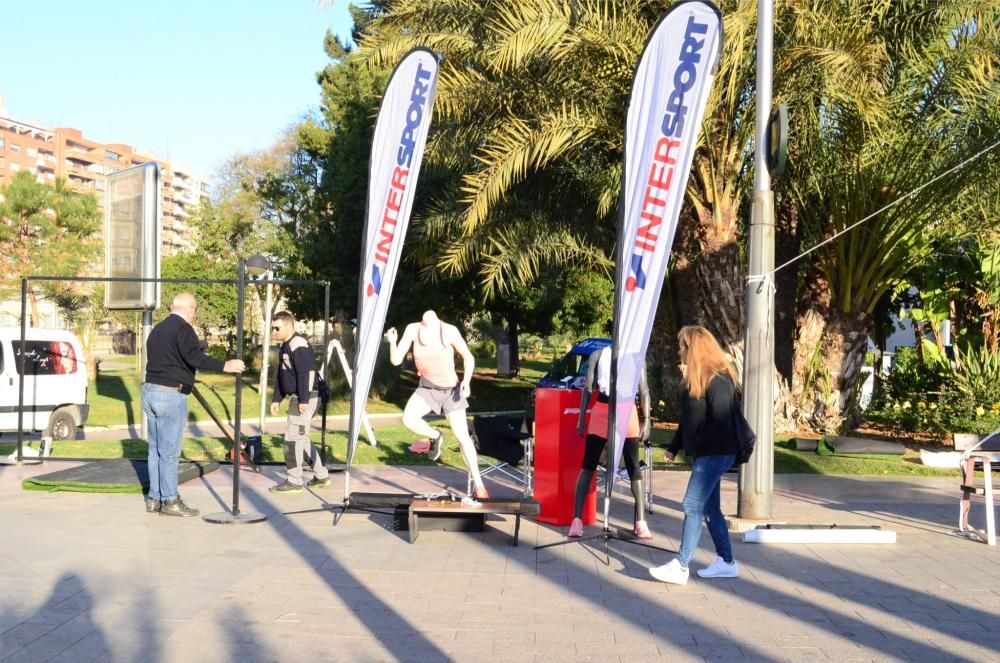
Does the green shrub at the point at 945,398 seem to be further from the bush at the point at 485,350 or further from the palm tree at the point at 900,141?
the bush at the point at 485,350

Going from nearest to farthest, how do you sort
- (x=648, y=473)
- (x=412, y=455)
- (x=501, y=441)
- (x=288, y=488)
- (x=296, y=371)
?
(x=648, y=473) < (x=296, y=371) < (x=501, y=441) < (x=288, y=488) < (x=412, y=455)

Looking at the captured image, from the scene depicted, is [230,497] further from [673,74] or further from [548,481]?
[673,74]

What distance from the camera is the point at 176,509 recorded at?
8.94 meters

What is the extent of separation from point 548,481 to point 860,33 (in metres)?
7.99

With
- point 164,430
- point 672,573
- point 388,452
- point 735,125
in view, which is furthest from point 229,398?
point 672,573

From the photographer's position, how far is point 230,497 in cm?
1000

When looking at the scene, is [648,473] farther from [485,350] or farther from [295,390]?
[485,350]

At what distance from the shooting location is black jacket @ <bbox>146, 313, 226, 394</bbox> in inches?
344

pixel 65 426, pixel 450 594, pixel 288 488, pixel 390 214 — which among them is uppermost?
pixel 390 214

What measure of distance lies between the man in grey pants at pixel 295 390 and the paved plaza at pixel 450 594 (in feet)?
3.19

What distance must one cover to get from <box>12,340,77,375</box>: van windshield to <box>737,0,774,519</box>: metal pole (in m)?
12.1

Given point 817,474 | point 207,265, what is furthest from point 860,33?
point 207,265

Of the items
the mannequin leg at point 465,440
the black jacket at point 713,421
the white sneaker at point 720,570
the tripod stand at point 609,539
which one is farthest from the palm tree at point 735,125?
the white sneaker at point 720,570

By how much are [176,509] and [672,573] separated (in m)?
4.50
